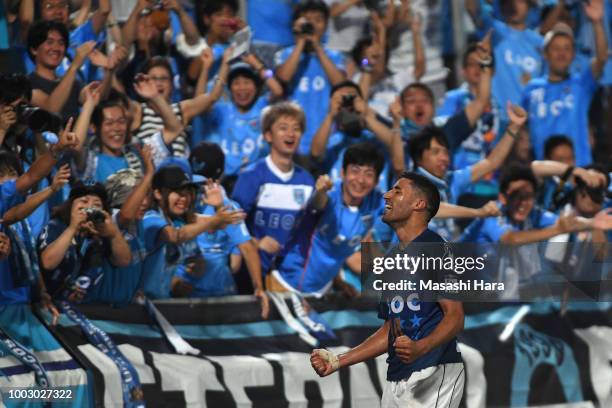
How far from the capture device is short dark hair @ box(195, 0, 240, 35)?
1048cm

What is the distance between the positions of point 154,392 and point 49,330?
0.79m

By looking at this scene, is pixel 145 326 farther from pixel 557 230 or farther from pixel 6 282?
pixel 557 230

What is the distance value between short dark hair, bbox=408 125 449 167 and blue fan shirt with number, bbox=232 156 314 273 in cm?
97

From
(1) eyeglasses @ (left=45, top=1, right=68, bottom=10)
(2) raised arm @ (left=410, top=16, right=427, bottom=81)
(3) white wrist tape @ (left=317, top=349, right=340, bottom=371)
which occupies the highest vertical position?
(1) eyeglasses @ (left=45, top=1, right=68, bottom=10)

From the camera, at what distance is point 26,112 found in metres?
8.09

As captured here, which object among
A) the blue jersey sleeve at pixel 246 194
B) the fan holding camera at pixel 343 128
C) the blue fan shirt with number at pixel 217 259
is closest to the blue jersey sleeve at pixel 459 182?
the fan holding camera at pixel 343 128

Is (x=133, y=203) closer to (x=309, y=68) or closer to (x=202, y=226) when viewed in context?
(x=202, y=226)

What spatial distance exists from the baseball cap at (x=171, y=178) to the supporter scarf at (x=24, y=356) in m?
1.67

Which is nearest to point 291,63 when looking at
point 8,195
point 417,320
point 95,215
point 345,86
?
point 345,86

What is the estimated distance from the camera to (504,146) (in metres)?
10.4

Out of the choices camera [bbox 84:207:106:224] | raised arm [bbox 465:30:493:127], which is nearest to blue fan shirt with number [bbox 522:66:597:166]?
raised arm [bbox 465:30:493:127]

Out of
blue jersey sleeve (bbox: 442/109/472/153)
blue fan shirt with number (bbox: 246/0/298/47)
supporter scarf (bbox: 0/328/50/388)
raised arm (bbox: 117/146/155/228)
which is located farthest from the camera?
blue fan shirt with number (bbox: 246/0/298/47)

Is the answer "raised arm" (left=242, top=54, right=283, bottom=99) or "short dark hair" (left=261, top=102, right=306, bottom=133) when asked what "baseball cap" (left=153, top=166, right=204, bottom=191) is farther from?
"raised arm" (left=242, top=54, right=283, bottom=99)

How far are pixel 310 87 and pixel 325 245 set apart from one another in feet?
6.48
